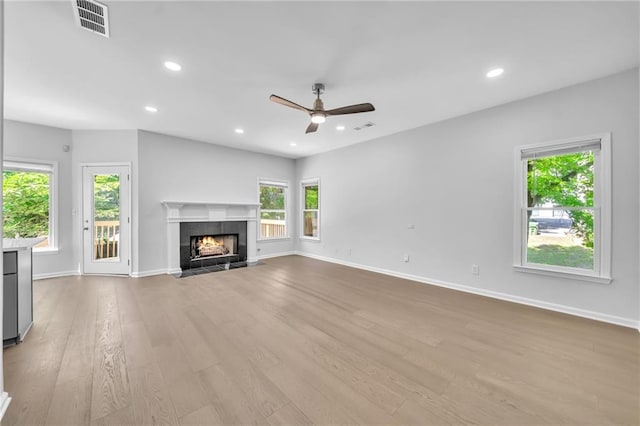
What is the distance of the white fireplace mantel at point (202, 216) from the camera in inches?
196

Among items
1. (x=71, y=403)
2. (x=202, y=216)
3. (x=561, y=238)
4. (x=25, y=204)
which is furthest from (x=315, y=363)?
(x=25, y=204)

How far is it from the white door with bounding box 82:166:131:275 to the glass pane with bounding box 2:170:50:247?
56cm

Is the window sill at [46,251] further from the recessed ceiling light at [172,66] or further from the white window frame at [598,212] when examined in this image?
the white window frame at [598,212]

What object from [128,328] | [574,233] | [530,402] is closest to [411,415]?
[530,402]

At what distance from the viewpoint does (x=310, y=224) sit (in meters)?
6.95

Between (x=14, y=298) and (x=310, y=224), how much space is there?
17.4 ft

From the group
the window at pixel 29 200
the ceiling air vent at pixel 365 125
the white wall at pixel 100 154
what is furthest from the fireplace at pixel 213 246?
the ceiling air vent at pixel 365 125

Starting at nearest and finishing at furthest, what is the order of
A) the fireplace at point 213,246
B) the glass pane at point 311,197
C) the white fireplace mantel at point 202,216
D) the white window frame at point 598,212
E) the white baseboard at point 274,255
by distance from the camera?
the white window frame at point 598,212
the white fireplace mantel at point 202,216
the fireplace at point 213,246
the white baseboard at point 274,255
the glass pane at point 311,197

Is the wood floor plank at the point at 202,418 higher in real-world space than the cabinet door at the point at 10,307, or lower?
lower

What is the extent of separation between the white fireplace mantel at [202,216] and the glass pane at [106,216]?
0.84 m

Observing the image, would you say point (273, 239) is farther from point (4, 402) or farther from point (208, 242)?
point (4, 402)

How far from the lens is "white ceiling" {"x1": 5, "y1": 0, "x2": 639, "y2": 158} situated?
6.39 feet

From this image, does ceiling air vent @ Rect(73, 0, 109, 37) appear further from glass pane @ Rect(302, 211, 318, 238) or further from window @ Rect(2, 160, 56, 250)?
glass pane @ Rect(302, 211, 318, 238)

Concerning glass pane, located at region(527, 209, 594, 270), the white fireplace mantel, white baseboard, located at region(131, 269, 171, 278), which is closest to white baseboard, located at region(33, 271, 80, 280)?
white baseboard, located at region(131, 269, 171, 278)
